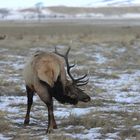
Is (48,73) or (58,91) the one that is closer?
(48,73)

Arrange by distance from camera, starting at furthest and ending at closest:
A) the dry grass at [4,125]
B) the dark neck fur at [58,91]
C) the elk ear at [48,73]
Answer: the dry grass at [4,125] → the dark neck fur at [58,91] → the elk ear at [48,73]

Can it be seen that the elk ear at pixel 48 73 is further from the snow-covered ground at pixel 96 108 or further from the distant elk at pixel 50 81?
the snow-covered ground at pixel 96 108

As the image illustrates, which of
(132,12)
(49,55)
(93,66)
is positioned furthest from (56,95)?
(132,12)

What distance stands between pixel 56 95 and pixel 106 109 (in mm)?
2571

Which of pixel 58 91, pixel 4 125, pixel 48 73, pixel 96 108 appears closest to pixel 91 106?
pixel 96 108

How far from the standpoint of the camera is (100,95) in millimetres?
15039

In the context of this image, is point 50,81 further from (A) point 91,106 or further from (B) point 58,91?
(A) point 91,106

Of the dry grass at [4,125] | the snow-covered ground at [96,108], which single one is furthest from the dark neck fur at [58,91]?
the dry grass at [4,125]

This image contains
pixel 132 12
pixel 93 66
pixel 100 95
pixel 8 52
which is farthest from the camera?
pixel 132 12

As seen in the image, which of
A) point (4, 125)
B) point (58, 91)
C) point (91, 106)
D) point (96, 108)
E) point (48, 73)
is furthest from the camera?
point (91, 106)

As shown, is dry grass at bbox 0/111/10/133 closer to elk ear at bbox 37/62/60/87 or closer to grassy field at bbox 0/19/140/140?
grassy field at bbox 0/19/140/140

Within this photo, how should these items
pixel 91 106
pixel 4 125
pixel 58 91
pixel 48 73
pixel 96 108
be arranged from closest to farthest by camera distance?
pixel 48 73, pixel 58 91, pixel 4 125, pixel 96 108, pixel 91 106

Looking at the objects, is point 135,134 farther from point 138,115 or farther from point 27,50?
point 27,50

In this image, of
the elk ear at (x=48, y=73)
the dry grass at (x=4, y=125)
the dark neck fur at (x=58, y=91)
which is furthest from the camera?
the dry grass at (x=4, y=125)
